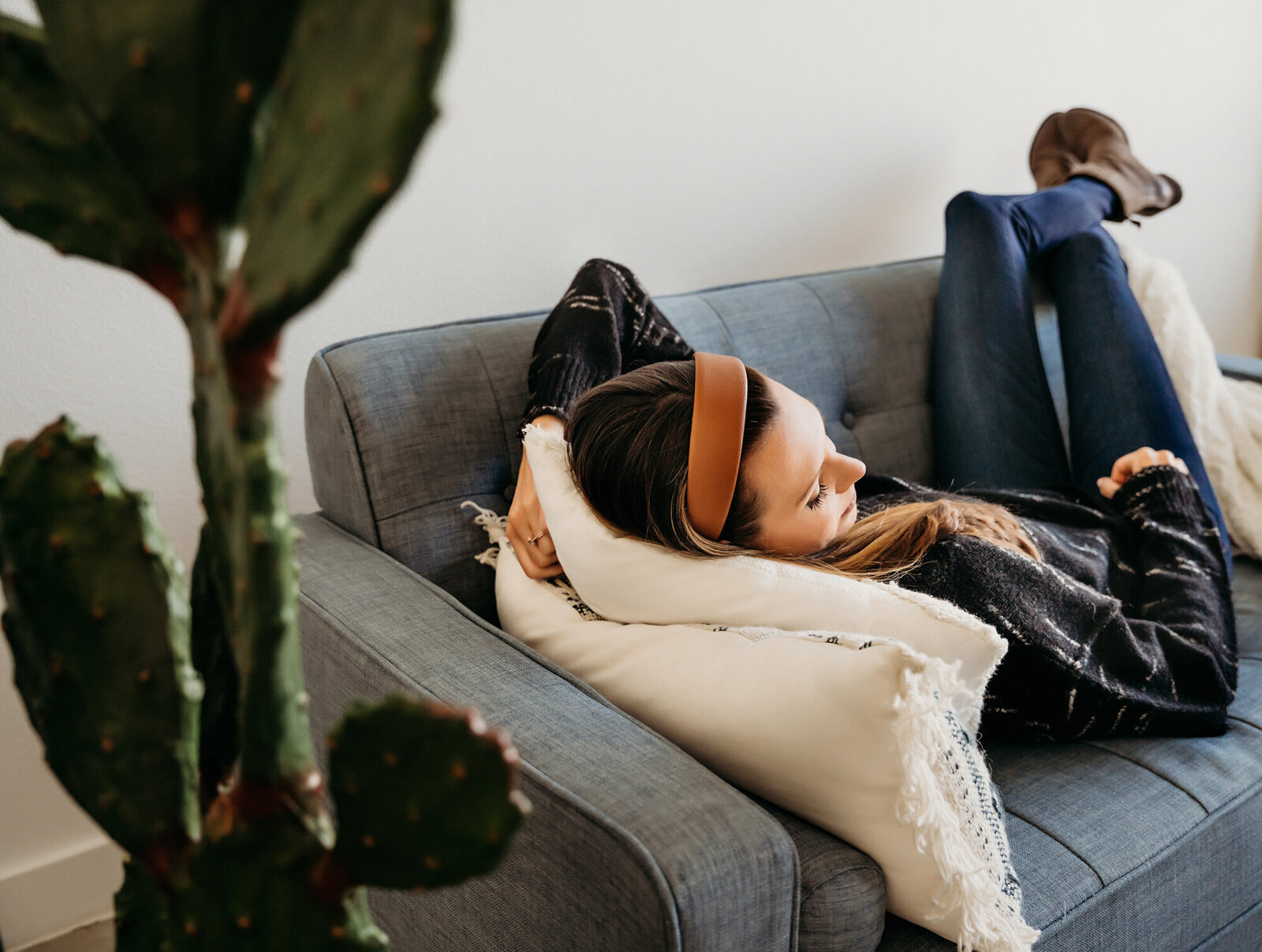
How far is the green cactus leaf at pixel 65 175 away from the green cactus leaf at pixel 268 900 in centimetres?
26

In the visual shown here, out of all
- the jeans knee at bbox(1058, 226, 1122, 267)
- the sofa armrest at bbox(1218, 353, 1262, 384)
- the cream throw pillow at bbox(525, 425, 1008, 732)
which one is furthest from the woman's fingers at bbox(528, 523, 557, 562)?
the sofa armrest at bbox(1218, 353, 1262, 384)

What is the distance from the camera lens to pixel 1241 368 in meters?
1.94

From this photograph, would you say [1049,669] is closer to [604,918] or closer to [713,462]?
[713,462]

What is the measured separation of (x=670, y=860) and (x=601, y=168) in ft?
4.28

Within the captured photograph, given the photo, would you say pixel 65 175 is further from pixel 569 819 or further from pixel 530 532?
pixel 530 532

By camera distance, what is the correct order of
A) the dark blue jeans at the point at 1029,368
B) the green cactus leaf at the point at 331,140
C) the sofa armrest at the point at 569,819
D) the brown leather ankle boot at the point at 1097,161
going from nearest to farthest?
the green cactus leaf at the point at 331,140 < the sofa armrest at the point at 569,819 < the dark blue jeans at the point at 1029,368 < the brown leather ankle boot at the point at 1097,161

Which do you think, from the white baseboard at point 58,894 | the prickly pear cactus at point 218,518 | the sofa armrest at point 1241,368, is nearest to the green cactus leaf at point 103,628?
the prickly pear cactus at point 218,518

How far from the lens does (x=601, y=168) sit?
67.9 inches

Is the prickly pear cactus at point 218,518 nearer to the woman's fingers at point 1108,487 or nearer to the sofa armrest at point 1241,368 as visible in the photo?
the woman's fingers at point 1108,487

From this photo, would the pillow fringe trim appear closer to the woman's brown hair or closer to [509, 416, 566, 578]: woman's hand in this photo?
the woman's brown hair

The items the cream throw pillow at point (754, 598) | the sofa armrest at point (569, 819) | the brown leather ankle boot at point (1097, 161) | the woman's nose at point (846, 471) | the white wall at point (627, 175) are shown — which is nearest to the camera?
the sofa armrest at point (569, 819)

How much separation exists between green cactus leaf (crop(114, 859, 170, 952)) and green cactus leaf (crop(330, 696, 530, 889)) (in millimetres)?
160

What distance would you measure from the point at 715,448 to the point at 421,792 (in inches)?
24.4

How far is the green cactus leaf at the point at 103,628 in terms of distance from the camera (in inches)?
19.1
